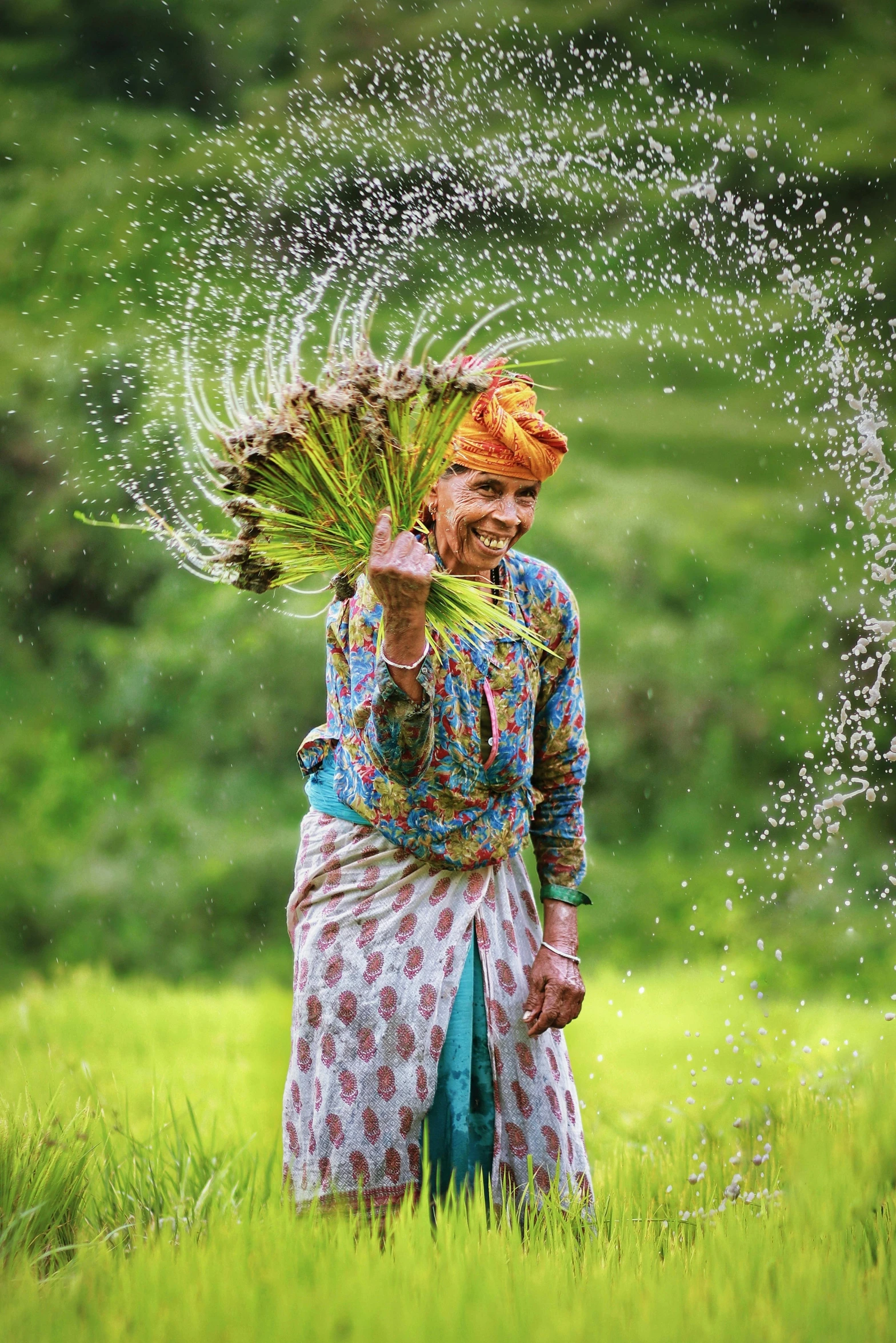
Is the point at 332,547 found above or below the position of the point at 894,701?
below

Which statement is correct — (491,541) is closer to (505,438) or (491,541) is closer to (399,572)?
(505,438)

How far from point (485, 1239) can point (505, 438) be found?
45.3 inches

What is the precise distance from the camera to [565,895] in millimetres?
2260

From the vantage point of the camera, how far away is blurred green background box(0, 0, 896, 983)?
707cm

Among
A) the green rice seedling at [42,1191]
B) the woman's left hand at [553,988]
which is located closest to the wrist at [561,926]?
the woman's left hand at [553,988]

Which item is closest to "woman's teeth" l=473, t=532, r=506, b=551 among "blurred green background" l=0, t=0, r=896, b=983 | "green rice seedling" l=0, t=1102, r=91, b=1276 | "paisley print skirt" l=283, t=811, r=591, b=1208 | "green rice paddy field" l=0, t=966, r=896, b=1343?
"paisley print skirt" l=283, t=811, r=591, b=1208

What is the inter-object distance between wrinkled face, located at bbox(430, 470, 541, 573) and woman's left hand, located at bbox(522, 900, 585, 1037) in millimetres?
625

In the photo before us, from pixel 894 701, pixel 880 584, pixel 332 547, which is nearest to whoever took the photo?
pixel 332 547

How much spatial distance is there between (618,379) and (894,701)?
2635 millimetres

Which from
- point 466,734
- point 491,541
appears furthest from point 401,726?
point 491,541

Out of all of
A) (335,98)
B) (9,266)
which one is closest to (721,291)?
(335,98)

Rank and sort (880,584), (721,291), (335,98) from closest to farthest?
(880,584)
(335,98)
(721,291)

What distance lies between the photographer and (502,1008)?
2.12 metres

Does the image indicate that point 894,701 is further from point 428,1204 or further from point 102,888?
point 428,1204
